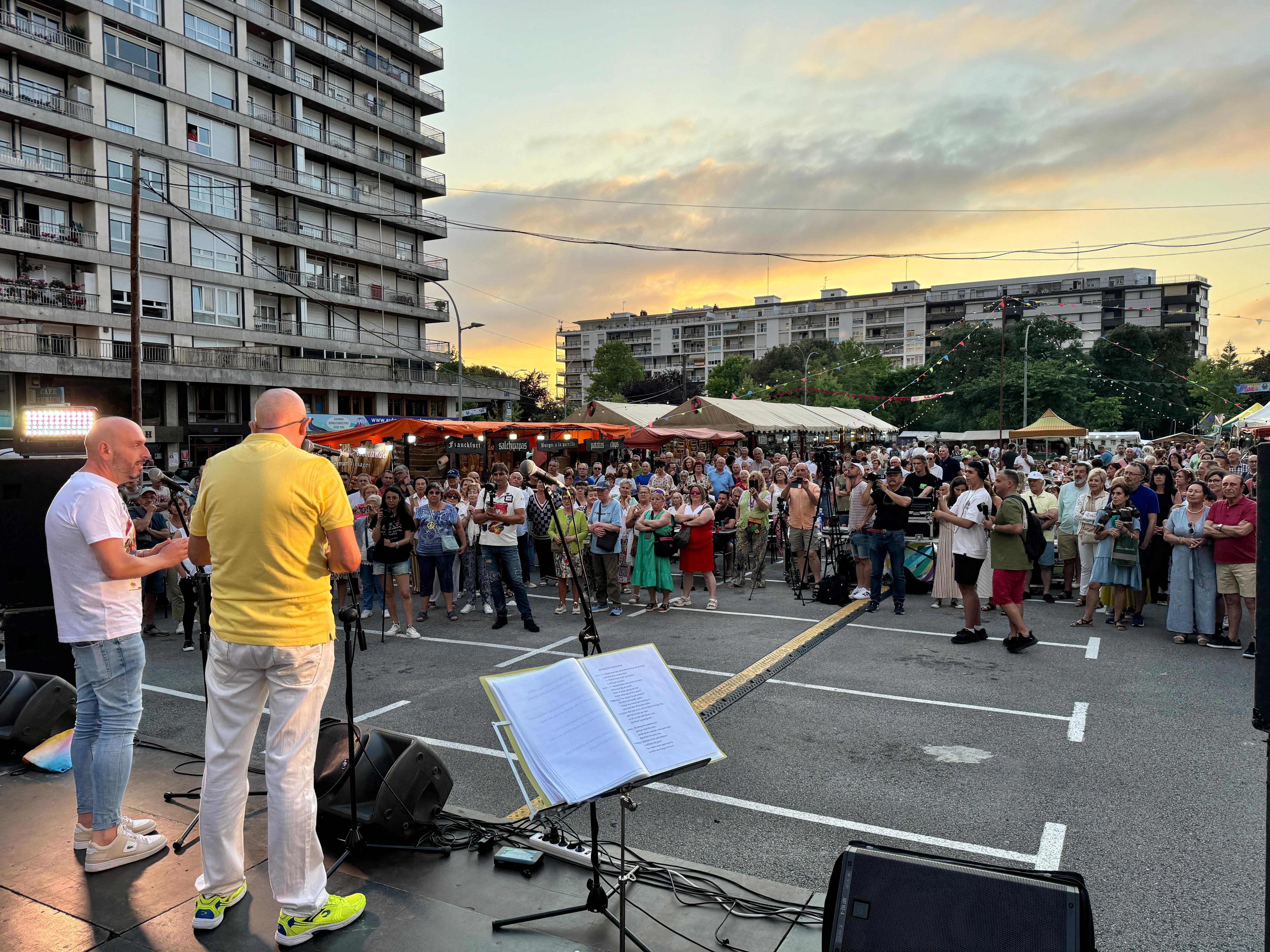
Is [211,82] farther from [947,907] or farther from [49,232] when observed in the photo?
[947,907]

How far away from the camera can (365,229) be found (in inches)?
1777

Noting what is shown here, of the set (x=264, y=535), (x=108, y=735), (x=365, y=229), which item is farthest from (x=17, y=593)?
(x=365, y=229)

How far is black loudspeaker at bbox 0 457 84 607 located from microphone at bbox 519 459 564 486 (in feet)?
12.4

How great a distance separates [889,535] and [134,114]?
36760 millimetres

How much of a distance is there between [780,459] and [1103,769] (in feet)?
45.2

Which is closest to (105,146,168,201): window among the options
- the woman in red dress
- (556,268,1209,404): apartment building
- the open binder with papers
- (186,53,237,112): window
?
(186,53,237,112): window

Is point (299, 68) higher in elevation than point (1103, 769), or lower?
higher

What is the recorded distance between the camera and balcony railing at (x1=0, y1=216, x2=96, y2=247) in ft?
95.1

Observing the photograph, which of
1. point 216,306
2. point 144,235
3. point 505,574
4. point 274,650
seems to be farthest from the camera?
point 216,306

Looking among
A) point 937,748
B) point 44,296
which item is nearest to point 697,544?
point 937,748

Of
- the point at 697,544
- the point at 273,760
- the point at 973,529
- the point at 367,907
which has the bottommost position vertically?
the point at 367,907

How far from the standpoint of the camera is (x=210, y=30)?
119ft

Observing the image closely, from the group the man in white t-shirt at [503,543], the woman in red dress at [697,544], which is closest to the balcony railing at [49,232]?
the man in white t-shirt at [503,543]

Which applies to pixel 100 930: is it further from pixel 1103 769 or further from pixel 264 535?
pixel 1103 769
